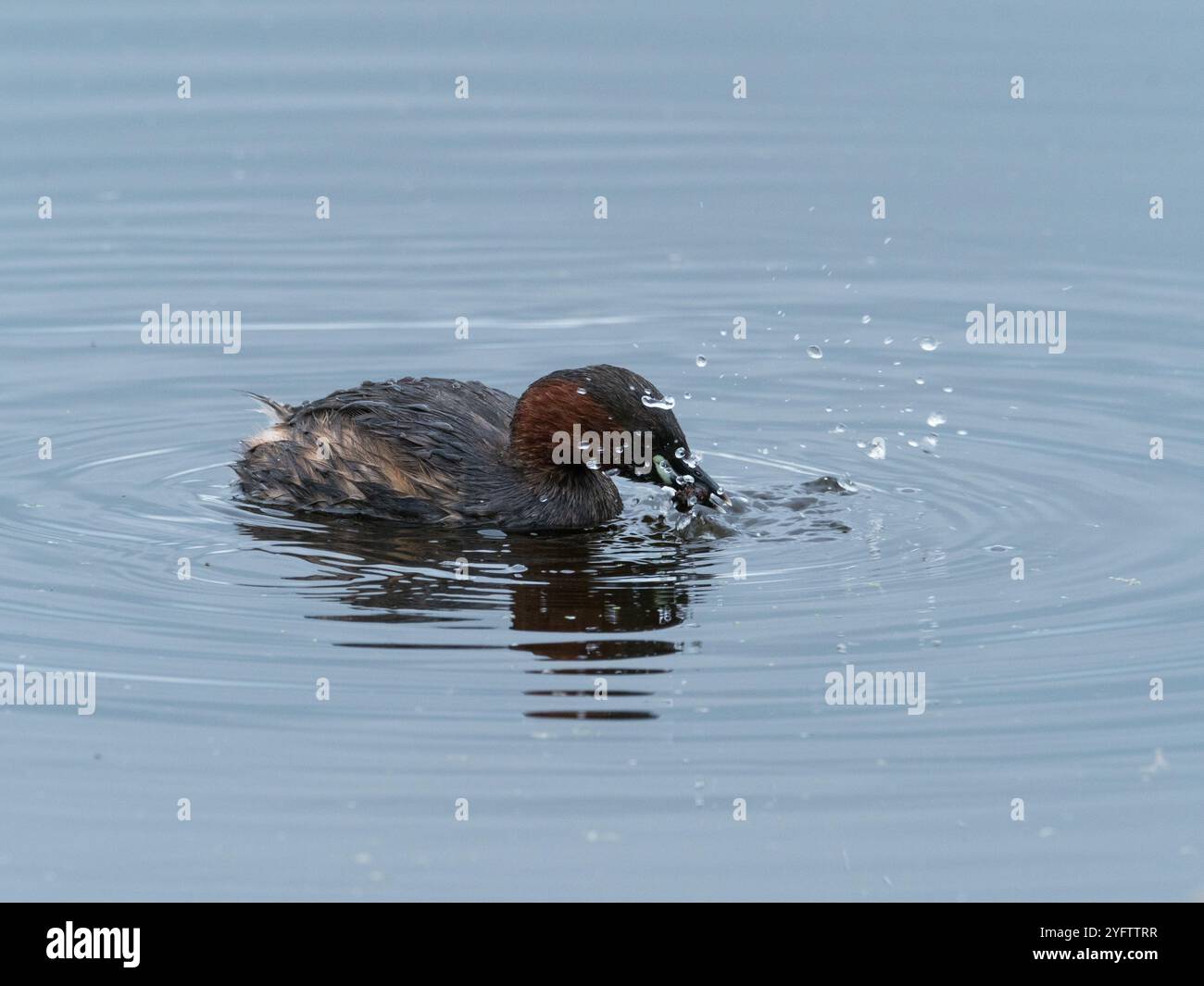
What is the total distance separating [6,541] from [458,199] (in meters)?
6.63

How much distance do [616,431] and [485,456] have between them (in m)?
0.74

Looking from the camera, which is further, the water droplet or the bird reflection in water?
the water droplet

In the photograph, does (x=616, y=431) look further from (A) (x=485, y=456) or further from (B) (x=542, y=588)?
(B) (x=542, y=588)

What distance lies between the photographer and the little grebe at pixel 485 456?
10672 millimetres

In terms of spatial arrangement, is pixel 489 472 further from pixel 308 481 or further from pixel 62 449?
pixel 62 449

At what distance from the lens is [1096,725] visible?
8305mm

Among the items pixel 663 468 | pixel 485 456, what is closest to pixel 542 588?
pixel 663 468

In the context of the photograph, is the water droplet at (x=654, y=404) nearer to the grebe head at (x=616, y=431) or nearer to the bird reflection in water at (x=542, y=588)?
the grebe head at (x=616, y=431)

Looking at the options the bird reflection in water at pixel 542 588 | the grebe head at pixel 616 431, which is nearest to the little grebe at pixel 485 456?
the grebe head at pixel 616 431

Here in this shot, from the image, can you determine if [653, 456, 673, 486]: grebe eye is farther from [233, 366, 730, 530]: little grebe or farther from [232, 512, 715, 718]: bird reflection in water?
[232, 512, 715, 718]: bird reflection in water

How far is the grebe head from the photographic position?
34.9 ft

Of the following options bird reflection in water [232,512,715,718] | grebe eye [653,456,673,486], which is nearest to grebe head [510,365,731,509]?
grebe eye [653,456,673,486]

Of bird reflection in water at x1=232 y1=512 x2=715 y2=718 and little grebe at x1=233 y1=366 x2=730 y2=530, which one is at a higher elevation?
little grebe at x1=233 y1=366 x2=730 y2=530

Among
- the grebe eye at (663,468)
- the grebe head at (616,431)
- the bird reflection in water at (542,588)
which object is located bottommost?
the bird reflection in water at (542,588)
